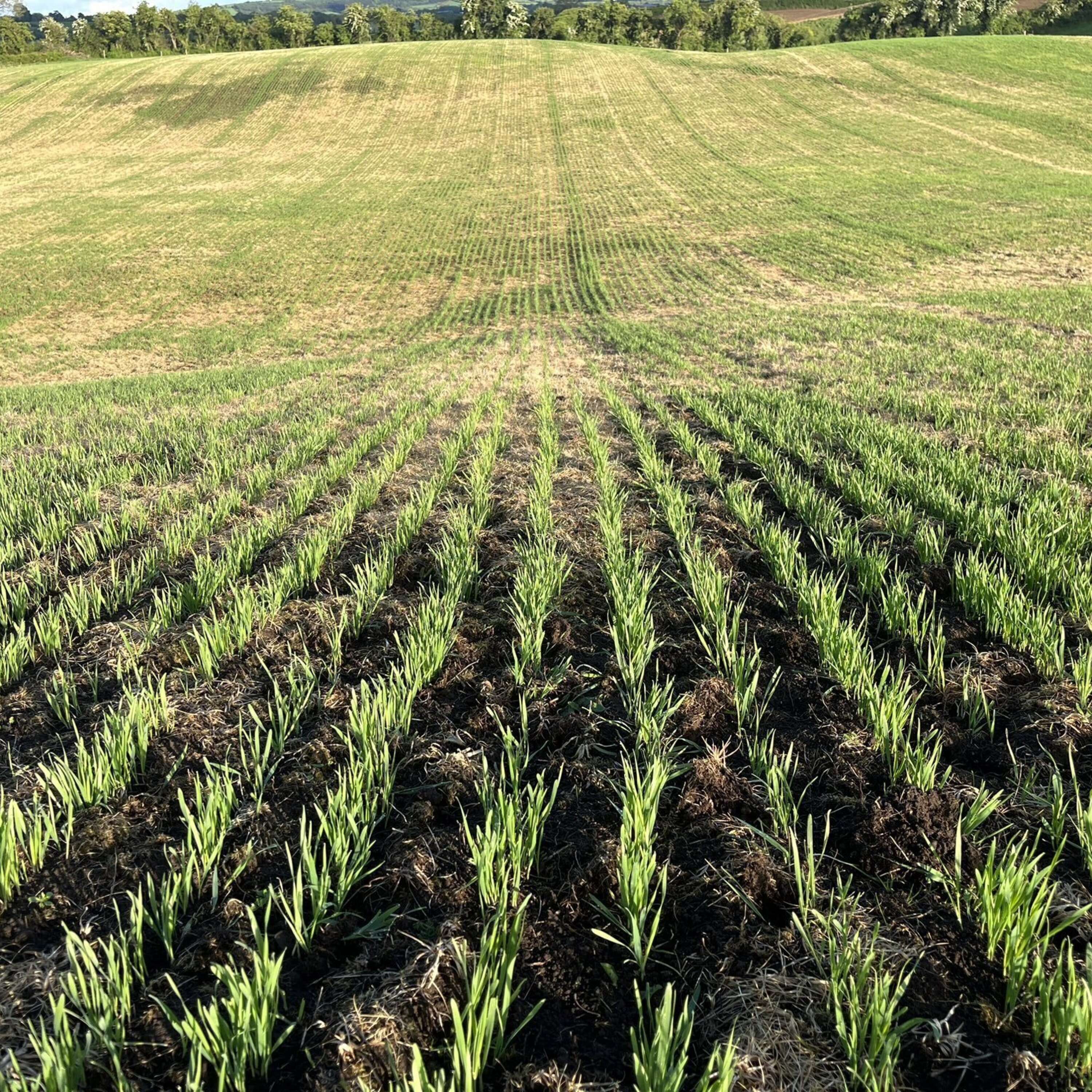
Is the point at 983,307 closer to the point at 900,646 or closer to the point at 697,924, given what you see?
the point at 900,646

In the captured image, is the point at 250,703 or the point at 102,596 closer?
the point at 250,703

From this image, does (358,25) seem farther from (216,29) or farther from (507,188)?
(507,188)

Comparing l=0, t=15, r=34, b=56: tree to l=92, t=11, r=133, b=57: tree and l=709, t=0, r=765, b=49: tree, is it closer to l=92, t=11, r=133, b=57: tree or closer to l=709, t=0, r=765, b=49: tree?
l=92, t=11, r=133, b=57: tree

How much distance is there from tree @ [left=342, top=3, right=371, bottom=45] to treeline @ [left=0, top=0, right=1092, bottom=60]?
0.13m

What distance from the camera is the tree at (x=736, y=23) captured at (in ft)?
297

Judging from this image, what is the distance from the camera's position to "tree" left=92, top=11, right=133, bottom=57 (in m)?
95.6

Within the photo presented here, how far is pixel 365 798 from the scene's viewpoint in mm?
2660

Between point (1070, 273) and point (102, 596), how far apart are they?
2758 centimetres

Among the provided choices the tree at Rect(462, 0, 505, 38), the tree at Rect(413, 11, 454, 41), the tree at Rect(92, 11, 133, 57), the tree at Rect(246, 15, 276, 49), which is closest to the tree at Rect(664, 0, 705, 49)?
the tree at Rect(462, 0, 505, 38)

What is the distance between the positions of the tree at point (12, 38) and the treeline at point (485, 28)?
0.41 ft

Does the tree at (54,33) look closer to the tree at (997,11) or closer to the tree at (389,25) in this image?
the tree at (389,25)

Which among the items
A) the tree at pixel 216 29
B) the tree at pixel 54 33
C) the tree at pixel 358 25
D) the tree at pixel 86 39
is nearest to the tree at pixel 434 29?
the tree at pixel 358 25

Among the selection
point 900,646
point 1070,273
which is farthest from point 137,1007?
point 1070,273

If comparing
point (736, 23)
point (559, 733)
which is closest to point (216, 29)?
point (736, 23)
